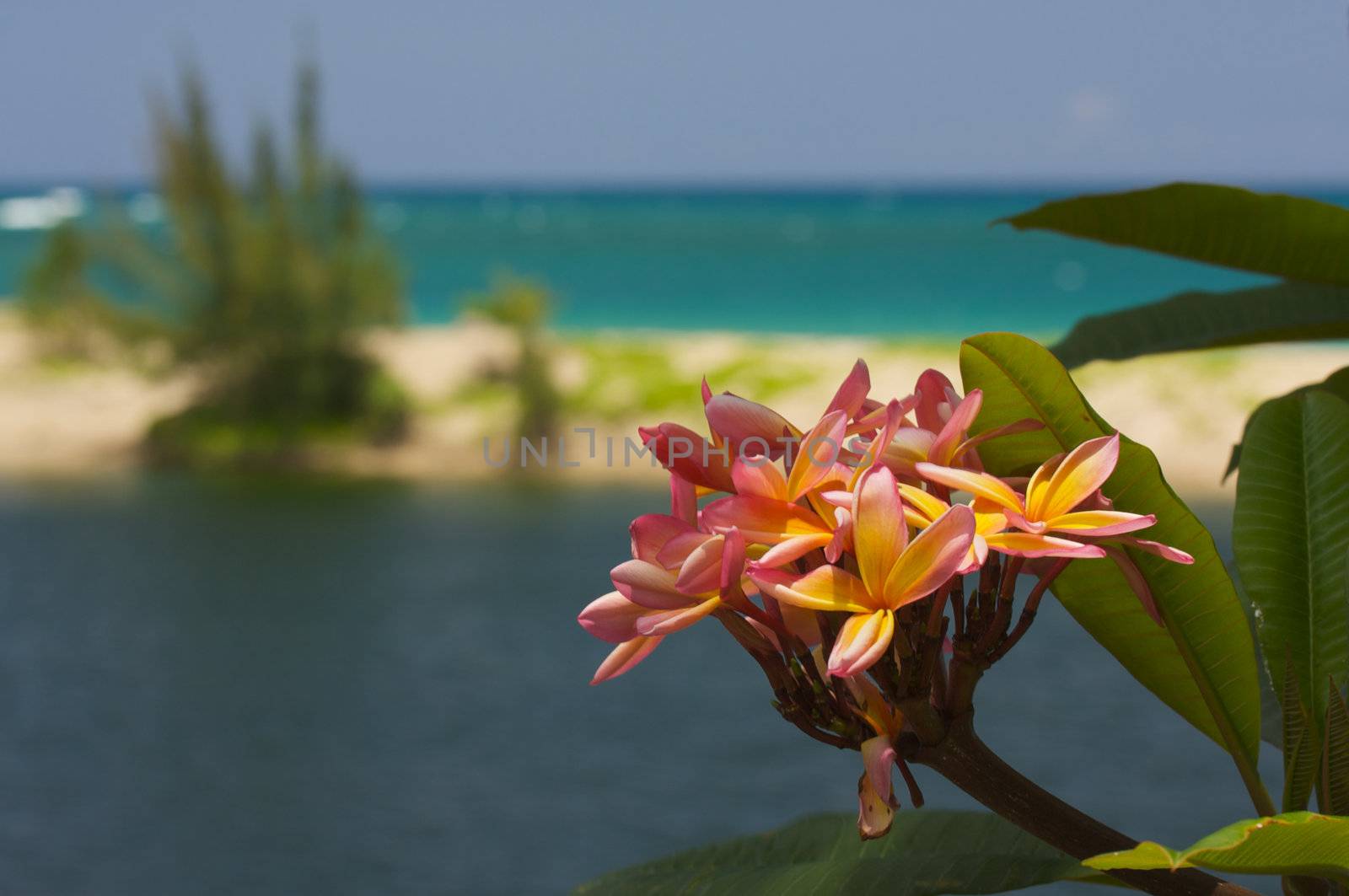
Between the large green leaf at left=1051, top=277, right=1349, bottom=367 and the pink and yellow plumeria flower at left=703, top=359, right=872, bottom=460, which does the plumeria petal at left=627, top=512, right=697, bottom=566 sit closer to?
the pink and yellow plumeria flower at left=703, top=359, right=872, bottom=460

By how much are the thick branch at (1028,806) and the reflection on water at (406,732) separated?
3075 mm

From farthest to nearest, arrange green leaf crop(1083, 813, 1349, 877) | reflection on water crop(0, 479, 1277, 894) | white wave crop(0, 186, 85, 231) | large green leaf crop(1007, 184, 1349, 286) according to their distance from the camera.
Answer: white wave crop(0, 186, 85, 231) → reflection on water crop(0, 479, 1277, 894) → large green leaf crop(1007, 184, 1349, 286) → green leaf crop(1083, 813, 1349, 877)

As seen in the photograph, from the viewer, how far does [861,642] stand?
33cm

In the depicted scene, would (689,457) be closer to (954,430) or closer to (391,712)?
(954,430)

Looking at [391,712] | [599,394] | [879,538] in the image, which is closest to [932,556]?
[879,538]

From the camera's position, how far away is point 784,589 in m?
0.34

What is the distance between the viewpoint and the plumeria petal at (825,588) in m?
0.34

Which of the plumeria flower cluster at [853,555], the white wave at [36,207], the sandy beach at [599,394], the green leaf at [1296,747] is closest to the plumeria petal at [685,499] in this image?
the plumeria flower cluster at [853,555]

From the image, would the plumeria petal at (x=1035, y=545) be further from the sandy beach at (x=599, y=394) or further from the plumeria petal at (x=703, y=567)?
the sandy beach at (x=599, y=394)

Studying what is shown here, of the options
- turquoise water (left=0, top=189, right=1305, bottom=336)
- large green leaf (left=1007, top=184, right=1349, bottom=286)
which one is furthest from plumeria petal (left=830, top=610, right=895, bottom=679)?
turquoise water (left=0, top=189, right=1305, bottom=336)

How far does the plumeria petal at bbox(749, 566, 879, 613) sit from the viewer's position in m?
→ 0.34

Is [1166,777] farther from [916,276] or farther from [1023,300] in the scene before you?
[916,276]

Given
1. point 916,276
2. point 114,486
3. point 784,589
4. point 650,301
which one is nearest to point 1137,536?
point 784,589

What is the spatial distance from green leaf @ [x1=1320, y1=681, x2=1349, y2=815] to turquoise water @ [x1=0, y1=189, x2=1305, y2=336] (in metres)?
9.32
